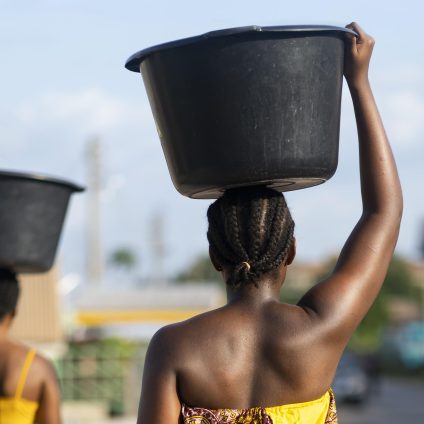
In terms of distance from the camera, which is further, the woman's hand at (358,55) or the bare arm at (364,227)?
the woman's hand at (358,55)

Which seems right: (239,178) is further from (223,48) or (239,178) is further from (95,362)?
(95,362)

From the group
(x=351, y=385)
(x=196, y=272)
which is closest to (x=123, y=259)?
(x=196, y=272)

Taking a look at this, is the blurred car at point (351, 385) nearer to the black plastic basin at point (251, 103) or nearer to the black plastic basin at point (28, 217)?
the black plastic basin at point (28, 217)

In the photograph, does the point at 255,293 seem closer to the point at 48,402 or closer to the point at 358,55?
the point at 358,55

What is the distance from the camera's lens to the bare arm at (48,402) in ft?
15.8

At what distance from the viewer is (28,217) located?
5.02 meters

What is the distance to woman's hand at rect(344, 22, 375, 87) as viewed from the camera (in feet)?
9.99

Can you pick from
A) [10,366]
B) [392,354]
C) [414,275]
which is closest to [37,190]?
[10,366]

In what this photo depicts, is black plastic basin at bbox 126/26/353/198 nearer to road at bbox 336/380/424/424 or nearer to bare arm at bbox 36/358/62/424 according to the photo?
bare arm at bbox 36/358/62/424

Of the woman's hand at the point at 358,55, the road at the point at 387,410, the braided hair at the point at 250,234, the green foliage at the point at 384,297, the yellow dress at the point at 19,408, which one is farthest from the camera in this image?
the green foliage at the point at 384,297

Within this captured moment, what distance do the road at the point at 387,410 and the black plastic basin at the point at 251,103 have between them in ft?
59.8

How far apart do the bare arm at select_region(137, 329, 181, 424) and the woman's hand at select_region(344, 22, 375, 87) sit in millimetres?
802

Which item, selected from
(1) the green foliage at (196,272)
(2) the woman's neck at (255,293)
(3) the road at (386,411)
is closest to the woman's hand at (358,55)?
(2) the woman's neck at (255,293)

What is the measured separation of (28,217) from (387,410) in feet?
79.4
